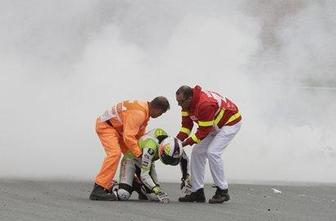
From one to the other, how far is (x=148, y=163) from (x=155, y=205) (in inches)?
28.9

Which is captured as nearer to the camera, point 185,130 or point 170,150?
point 170,150

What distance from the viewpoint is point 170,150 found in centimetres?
1180

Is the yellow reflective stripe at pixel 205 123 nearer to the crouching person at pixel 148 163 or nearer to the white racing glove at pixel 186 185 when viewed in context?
the crouching person at pixel 148 163

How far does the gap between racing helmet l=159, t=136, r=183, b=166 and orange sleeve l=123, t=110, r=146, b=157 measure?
0.28m

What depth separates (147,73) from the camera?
17.6m

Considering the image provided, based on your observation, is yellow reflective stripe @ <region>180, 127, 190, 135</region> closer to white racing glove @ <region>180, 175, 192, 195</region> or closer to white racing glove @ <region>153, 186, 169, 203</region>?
white racing glove @ <region>180, 175, 192, 195</region>

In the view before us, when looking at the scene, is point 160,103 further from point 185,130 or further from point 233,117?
point 233,117

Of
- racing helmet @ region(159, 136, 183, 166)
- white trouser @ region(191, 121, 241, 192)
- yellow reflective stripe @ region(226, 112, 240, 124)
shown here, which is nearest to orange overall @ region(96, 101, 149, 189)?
racing helmet @ region(159, 136, 183, 166)

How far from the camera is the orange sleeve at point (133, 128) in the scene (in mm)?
11734

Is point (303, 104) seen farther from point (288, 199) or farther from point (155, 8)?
point (288, 199)

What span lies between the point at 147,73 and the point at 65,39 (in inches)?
199

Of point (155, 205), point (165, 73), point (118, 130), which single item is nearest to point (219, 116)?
point (118, 130)

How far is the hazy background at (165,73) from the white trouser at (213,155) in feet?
8.77

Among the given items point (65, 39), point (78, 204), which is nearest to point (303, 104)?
point (65, 39)
